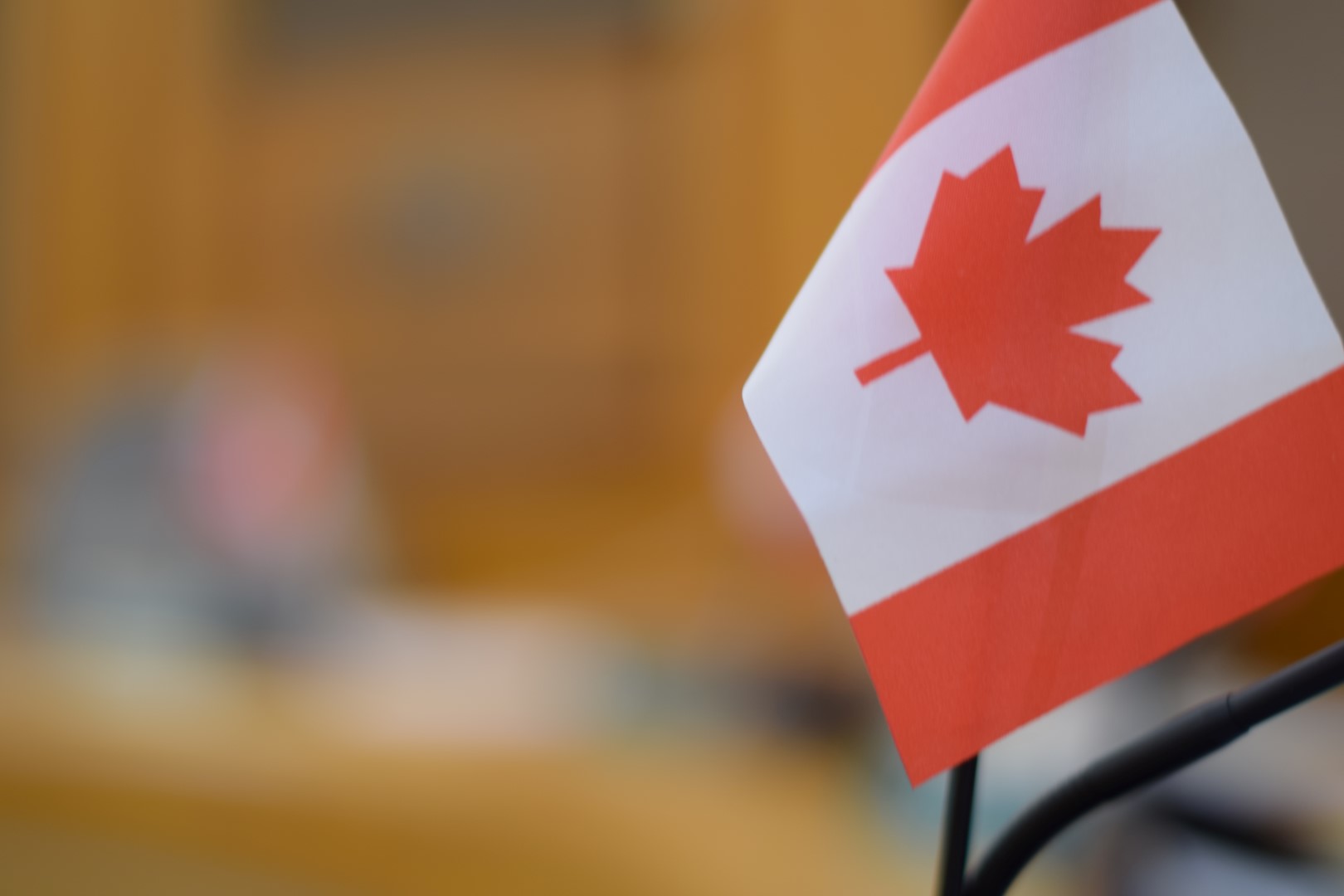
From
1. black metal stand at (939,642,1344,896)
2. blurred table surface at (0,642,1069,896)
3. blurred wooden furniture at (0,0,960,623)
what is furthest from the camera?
blurred wooden furniture at (0,0,960,623)

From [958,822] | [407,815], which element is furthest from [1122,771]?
[407,815]

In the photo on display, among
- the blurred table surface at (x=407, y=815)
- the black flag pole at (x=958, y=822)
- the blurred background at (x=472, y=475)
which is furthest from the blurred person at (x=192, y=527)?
the black flag pole at (x=958, y=822)

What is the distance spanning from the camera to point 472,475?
163 centimetres

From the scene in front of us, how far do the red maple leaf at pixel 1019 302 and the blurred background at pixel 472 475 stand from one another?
237 mm

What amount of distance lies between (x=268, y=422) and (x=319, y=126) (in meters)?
0.81

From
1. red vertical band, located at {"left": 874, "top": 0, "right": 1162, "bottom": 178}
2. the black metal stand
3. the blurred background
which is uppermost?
the blurred background

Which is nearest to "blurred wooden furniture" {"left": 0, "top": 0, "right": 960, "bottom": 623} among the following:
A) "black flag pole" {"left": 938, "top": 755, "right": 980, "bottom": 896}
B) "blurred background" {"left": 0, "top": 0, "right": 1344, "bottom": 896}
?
"blurred background" {"left": 0, "top": 0, "right": 1344, "bottom": 896}

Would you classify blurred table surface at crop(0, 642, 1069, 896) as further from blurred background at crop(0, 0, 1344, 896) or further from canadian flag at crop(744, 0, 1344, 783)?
canadian flag at crop(744, 0, 1344, 783)

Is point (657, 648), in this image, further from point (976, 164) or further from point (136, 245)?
point (136, 245)

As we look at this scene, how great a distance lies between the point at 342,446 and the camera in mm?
1205

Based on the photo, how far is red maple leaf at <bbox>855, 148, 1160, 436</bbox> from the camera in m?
0.14

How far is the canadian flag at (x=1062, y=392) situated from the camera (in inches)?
5.6

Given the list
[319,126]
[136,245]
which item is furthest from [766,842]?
[136,245]

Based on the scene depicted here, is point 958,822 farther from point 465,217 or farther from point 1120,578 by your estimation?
point 465,217
